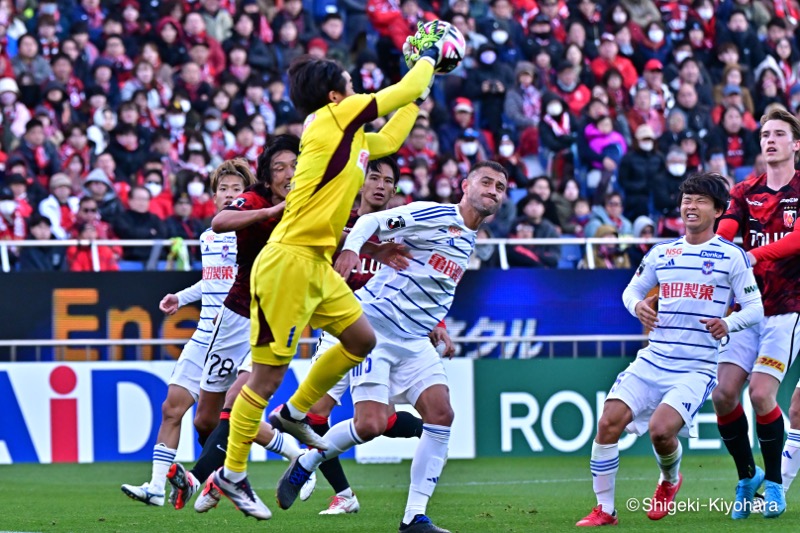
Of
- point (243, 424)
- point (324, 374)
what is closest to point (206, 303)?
point (324, 374)

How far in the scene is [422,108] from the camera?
58.2 feet

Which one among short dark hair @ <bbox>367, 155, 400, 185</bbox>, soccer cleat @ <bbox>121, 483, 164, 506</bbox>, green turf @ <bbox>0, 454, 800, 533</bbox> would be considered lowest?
green turf @ <bbox>0, 454, 800, 533</bbox>

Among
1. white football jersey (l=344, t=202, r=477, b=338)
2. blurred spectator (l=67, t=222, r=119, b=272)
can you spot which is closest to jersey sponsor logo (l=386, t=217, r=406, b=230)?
white football jersey (l=344, t=202, r=477, b=338)

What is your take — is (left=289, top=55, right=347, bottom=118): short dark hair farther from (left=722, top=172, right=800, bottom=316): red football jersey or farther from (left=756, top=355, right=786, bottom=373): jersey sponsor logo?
(left=756, top=355, right=786, bottom=373): jersey sponsor logo

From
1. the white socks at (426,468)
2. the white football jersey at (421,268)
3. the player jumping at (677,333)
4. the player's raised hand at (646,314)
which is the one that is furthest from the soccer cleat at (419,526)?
the player's raised hand at (646,314)

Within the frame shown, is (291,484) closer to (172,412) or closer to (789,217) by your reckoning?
(172,412)

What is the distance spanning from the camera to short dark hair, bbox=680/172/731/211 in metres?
8.49

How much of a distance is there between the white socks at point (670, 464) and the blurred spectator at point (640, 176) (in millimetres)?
8685

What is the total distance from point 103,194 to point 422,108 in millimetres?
4477

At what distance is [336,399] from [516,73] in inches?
396

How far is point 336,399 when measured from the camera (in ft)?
30.4

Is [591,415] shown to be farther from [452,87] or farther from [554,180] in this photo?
Result: [452,87]

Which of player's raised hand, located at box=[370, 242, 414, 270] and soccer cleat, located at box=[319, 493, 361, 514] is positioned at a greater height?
player's raised hand, located at box=[370, 242, 414, 270]

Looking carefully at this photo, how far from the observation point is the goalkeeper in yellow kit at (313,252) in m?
7.14
